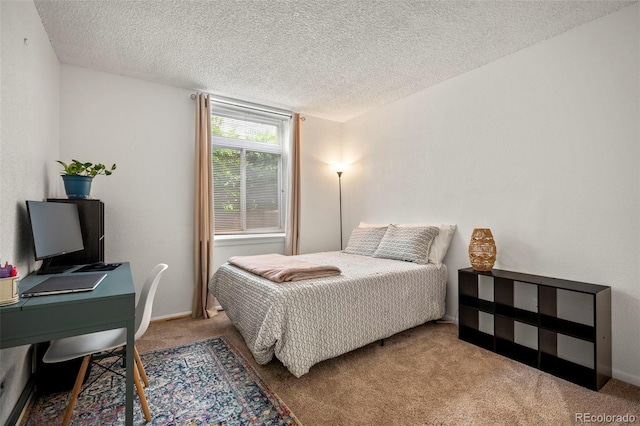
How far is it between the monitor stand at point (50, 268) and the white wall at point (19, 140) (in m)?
0.07

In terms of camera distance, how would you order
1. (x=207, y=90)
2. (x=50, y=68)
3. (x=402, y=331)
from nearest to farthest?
(x=50, y=68) → (x=402, y=331) → (x=207, y=90)

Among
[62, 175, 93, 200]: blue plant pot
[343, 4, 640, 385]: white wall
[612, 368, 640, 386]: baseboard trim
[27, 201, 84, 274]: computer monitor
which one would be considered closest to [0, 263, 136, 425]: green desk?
[27, 201, 84, 274]: computer monitor

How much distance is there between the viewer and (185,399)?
191 centimetres

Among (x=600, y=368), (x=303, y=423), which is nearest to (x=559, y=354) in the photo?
(x=600, y=368)

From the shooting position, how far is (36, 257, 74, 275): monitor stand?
2.02 metres

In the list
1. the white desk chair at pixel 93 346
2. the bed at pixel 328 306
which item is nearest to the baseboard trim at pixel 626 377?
the bed at pixel 328 306

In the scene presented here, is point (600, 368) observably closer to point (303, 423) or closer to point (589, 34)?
point (303, 423)

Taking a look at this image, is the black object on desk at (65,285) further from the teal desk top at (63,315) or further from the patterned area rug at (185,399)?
the patterned area rug at (185,399)

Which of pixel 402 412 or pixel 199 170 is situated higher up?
pixel 199 170

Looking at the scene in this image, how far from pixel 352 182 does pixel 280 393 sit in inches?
124

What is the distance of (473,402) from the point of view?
1858 mm

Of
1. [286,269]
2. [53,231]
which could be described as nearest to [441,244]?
[286,269]

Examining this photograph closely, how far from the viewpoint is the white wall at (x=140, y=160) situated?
3.02 meters

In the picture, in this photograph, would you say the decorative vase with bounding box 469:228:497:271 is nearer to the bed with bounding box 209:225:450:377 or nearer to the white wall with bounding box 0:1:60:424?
the bed with bounding box 209:225:450:377
